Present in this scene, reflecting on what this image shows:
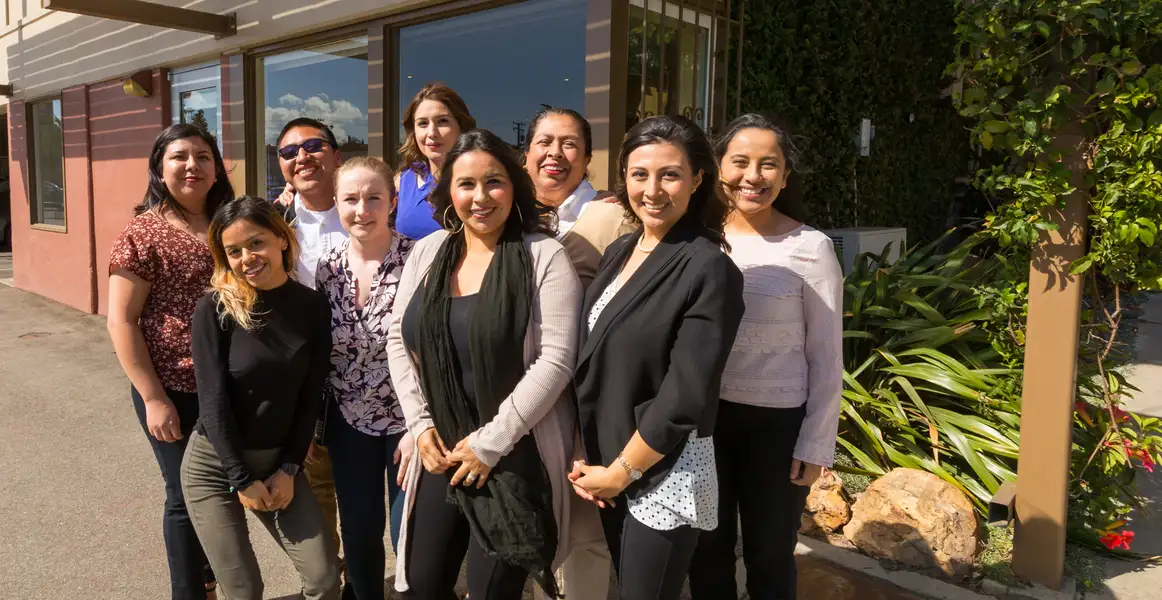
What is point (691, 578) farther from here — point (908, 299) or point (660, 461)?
point (908, 299)

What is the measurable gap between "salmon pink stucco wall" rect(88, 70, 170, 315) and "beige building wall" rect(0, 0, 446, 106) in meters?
0.25

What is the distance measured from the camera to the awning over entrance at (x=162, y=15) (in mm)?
6051

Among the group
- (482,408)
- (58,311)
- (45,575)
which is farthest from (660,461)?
(58,311)

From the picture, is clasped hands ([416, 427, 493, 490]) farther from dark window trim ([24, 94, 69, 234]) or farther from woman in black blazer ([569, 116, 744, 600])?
dark window trim ([24, 94, 69, 234])

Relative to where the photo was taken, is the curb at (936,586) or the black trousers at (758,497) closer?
the black trousers at (758,497)

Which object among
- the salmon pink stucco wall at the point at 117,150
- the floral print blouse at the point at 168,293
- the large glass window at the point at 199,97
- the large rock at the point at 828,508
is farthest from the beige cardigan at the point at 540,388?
the salmon pink stucco wall at the point at 117,150

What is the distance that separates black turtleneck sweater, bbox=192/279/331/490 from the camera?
7.51 feet

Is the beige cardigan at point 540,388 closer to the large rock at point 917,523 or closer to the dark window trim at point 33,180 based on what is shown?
the large rock at point 917,523

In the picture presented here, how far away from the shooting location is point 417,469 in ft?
7.13

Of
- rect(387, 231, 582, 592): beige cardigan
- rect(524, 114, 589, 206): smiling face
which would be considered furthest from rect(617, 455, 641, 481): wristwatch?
rect(524, 114, 589, 206): smiling face

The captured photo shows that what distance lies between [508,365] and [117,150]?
26.5 ft

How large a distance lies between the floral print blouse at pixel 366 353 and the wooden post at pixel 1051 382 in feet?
7.30

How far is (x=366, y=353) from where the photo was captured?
8.03 feet

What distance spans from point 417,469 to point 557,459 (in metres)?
0.41
